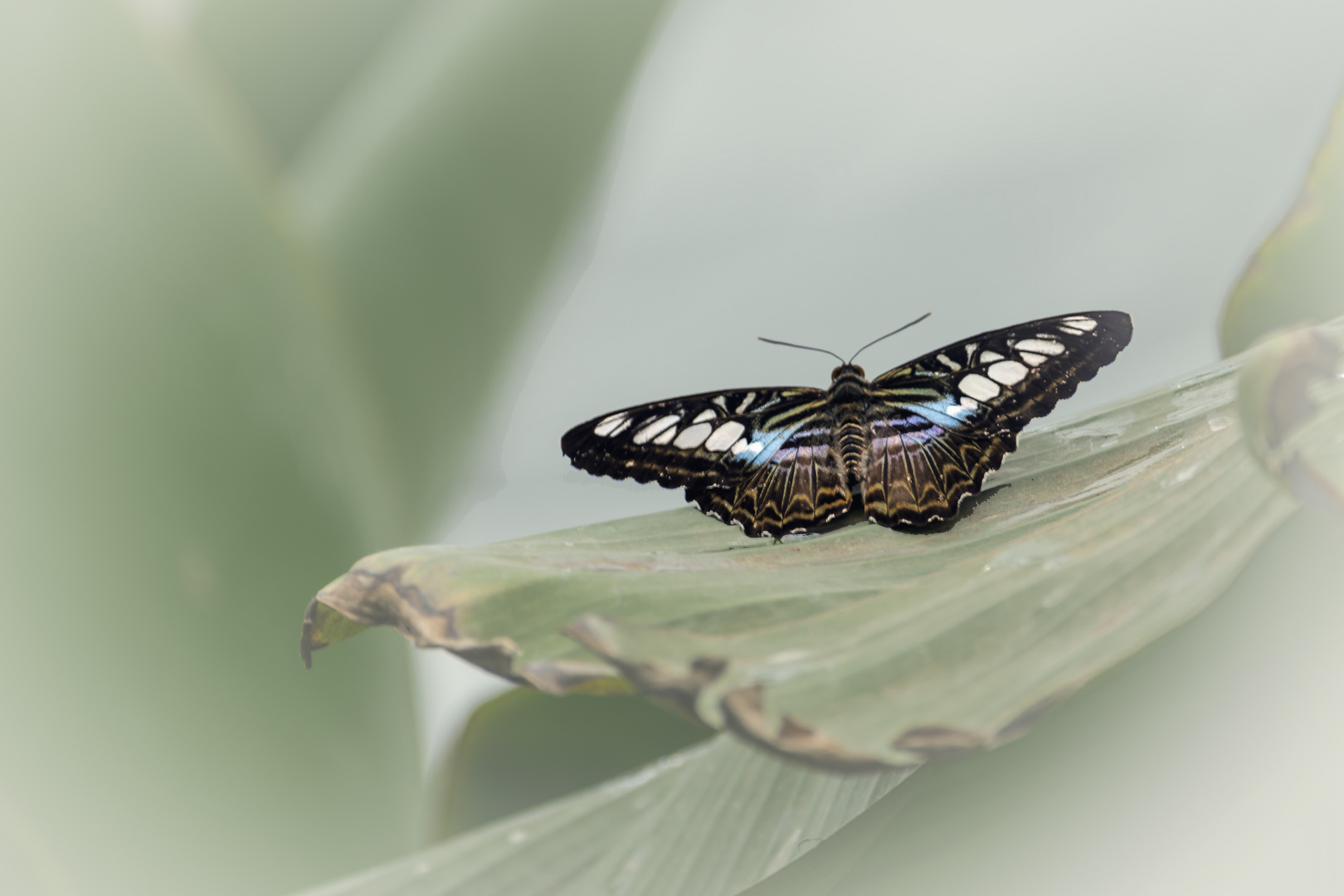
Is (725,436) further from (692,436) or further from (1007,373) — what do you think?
(1007,373)

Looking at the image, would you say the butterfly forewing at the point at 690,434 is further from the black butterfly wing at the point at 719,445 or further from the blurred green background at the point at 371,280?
the blurred green background at the point at 371,280

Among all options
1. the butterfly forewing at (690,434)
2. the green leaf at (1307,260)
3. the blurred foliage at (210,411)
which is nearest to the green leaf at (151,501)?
the blurred foliage at (210,411)

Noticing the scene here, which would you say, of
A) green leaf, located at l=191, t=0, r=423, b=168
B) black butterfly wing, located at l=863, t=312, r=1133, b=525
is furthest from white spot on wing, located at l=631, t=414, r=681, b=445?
green leaf, located at l=191, t=0, r=423, b=168

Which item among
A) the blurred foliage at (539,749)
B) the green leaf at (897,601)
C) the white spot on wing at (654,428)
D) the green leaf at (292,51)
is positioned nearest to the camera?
the green leaf at (897,601)

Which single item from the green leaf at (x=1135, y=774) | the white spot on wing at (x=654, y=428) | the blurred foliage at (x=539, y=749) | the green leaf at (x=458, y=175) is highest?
the green leaf at (x=458, y=175)

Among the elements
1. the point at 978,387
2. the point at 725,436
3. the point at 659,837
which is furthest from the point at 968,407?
the point at 659,837

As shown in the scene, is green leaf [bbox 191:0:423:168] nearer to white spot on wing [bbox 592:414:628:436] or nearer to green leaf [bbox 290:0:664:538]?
green leaf [bbox 290:0:664:538]

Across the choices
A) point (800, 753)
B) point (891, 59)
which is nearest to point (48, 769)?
point (800, 753)
